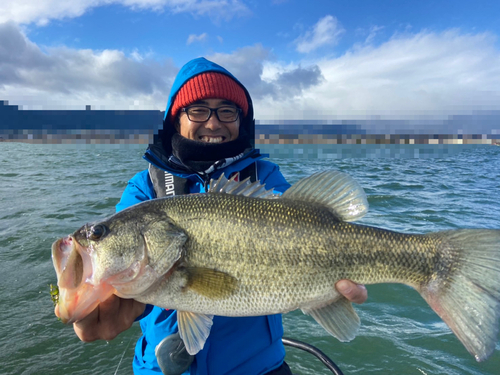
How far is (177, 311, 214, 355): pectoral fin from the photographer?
2262 mm

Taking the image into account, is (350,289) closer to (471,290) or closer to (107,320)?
(471,290)

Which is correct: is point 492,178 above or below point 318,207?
below

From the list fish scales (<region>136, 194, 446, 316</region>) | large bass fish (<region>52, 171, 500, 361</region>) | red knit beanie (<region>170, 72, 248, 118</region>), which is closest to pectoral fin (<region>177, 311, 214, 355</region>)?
large bass fish (<region>52, 171, 500, 361</region>)

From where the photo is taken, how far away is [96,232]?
2115 millimetres

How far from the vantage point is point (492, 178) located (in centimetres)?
2234

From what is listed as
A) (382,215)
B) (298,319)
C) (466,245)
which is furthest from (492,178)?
(466,245)

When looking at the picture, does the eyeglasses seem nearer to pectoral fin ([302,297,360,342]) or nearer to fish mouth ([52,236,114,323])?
fish mouth ([52,236,114,323])

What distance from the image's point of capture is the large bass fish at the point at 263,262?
210cm

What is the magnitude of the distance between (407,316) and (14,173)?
27.9 m

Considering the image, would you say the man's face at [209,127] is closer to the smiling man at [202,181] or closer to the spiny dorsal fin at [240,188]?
the smiling man at [202,181]

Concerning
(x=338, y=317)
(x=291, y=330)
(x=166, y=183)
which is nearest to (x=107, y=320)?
(x=166, y=183)

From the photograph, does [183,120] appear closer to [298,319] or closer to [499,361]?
[298,319]

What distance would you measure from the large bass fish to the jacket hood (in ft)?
4.69

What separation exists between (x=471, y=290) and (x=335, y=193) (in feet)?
3.70
